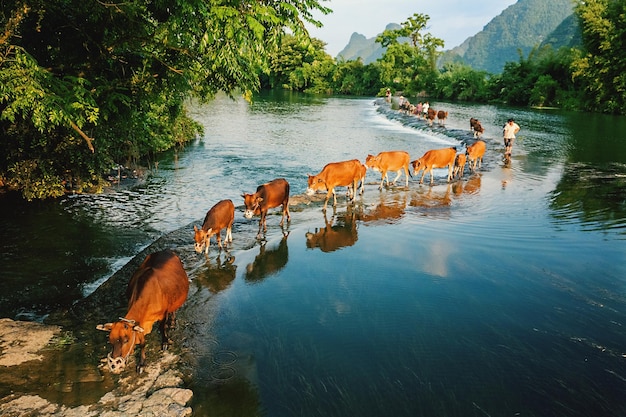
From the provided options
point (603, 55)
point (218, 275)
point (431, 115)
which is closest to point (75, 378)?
point (218, 275)

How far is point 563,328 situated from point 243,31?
23.1 feet

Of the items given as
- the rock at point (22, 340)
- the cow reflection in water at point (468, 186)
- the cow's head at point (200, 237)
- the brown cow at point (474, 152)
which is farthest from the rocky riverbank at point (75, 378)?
the brown cow at point (474, 152)

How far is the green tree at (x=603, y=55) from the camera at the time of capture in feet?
165

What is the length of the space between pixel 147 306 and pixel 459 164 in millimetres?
16216

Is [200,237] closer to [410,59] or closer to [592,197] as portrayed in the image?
[592,197]

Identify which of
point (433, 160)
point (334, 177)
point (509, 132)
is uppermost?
point (509, 132)

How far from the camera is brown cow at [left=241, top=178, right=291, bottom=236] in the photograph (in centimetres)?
1141

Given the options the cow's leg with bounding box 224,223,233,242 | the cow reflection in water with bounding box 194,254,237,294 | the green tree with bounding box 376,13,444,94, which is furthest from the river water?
the green tree with bounding box 376,13,444,94

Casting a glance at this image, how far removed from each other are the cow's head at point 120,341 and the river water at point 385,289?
958 mm

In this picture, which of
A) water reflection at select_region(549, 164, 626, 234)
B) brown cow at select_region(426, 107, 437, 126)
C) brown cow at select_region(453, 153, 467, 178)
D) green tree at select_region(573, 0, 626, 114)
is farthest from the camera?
green tree at select_region(573, 0, 626, 114)

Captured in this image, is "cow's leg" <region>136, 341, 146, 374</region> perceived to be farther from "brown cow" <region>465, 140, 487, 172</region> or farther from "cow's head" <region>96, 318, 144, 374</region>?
"brown cow" <region>465, 140, 487, 172</region>

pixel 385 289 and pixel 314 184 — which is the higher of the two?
pixel 314 184

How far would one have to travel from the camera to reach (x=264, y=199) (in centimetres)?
1188

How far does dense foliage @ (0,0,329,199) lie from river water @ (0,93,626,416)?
190cm
